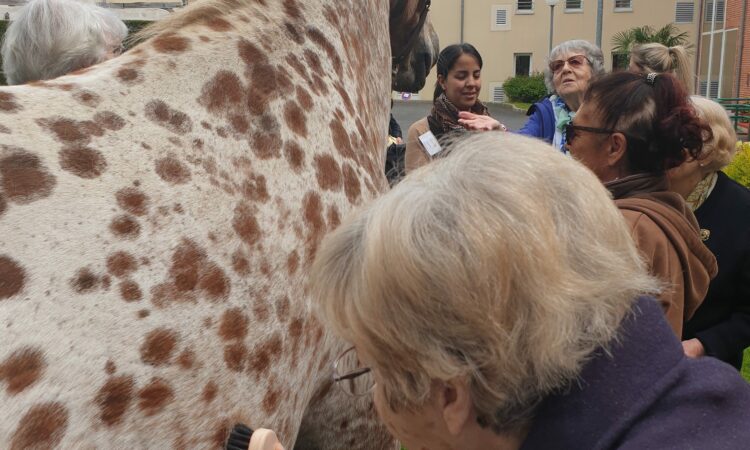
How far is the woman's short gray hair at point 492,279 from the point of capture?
107 cm

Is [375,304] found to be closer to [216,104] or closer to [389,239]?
[389,239]

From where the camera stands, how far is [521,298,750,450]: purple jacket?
3.49 ft

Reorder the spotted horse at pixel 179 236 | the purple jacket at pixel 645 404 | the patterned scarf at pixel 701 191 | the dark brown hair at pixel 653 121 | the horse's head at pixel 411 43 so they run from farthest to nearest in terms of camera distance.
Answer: the horse's head at pixel 411 43 → the patterned scarf at pixel 701 191 → the dark brown hair at pixel 653 121 → the spotted horse at pixel 179 236 → the purple jacket at pixel 645 404

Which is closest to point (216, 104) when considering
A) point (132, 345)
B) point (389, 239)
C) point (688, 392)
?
point (132, 345)

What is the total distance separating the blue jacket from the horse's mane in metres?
2.67

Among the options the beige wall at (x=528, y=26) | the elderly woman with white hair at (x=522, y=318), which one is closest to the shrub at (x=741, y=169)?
the elderly woman with white hair at (x=522, y=318)

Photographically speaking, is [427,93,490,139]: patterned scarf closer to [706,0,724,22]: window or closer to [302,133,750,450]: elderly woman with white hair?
[302,133,750,450]: elderly woman with white hair

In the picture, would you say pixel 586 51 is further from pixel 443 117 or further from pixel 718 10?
pixel 718 10

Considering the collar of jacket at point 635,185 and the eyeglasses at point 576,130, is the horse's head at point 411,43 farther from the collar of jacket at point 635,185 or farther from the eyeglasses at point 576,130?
the collar of jacket at point 635,185

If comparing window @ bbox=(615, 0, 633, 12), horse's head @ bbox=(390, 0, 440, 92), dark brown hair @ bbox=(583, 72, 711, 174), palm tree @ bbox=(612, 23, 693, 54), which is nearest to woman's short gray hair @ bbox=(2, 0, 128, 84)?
horse's head @ bbox=(390, 0, 440, 92)

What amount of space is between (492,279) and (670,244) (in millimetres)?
1304

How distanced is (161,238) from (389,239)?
703mm

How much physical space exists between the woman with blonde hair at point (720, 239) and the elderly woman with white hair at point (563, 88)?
4.73 ft

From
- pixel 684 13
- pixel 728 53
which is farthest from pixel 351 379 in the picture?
pixel 684 13
